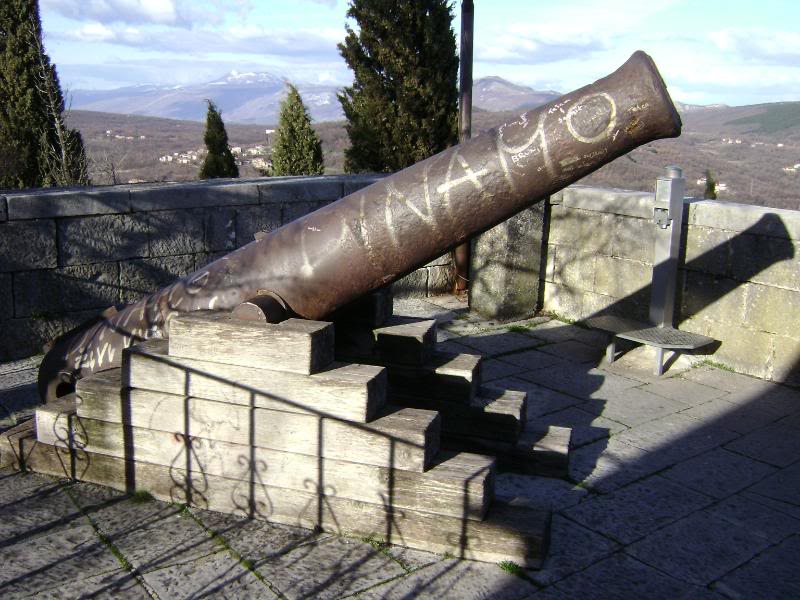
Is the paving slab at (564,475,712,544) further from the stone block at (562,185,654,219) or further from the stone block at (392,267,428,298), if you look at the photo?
the stone block at (392,267,428,298)

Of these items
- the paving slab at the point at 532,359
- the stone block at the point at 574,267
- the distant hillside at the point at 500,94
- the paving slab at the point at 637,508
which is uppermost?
the distant hillside at the point at 500,94

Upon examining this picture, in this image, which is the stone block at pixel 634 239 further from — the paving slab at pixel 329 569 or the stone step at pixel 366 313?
the paving slab at pixel 329 569

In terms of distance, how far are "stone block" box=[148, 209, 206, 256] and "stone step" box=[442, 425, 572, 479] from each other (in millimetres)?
3265

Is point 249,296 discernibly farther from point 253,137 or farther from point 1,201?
point 253,137

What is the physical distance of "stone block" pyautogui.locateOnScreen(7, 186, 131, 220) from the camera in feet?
18.1

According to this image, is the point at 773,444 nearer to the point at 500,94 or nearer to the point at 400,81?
the point at 400,81

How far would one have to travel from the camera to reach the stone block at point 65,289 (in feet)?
18.7

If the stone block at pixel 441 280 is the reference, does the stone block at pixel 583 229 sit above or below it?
above

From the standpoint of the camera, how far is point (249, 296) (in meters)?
3.46

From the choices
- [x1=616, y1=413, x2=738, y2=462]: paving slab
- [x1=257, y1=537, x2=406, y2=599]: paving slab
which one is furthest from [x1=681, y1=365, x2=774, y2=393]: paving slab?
[x1=257, y1=537, x2=406, y2=599]: paving slab

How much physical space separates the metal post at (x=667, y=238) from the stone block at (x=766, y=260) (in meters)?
0.43

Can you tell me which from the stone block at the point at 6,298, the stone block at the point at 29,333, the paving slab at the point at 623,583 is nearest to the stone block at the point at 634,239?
the paving slab at the point at 623,583

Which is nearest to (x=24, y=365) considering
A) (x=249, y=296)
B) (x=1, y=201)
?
(x=1, y=201)

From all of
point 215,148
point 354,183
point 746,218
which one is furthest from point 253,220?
point 215,148
